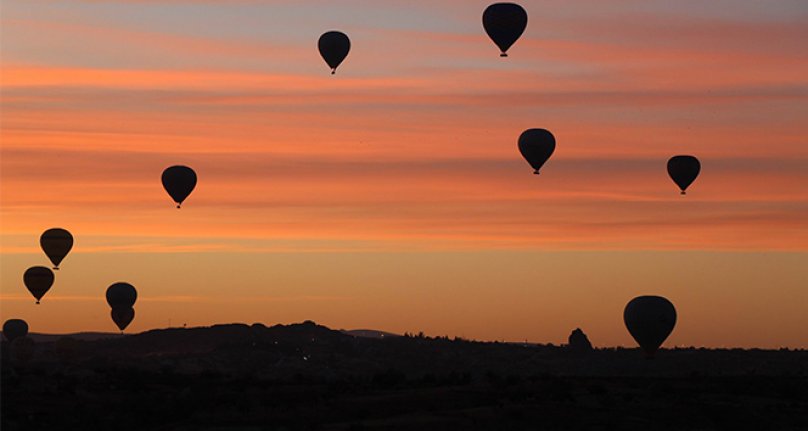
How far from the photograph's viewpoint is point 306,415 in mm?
73688

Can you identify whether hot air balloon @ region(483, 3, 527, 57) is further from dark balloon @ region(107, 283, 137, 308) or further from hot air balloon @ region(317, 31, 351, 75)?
dark balloon @ region(107, 283, 137, 308)

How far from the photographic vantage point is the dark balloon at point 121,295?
162m

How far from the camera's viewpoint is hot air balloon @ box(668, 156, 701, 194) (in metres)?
122

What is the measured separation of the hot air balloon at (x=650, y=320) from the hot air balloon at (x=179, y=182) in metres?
37.0

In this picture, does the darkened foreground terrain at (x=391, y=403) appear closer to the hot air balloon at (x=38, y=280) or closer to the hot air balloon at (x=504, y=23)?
the hot air balloon at (x=504, y=23)

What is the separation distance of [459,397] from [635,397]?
364 inches

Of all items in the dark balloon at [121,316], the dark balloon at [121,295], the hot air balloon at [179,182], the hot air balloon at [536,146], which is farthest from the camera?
the dark balloon at [121,295]

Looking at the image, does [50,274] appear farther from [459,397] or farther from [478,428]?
[478,428]

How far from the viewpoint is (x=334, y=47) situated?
118688 millimetres

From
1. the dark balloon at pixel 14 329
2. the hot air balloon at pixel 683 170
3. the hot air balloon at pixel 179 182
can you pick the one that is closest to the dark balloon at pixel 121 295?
the dark balloon at pixel 14 329

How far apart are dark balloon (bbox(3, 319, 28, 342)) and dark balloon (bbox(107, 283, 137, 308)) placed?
94.8 ft

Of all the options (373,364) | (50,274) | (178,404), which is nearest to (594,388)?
(178,404)

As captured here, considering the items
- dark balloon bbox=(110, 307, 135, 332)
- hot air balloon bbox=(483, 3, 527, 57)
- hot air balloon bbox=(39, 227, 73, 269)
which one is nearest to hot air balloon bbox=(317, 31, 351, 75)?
hot air balloon bbox=(483, 3, 527, 57)

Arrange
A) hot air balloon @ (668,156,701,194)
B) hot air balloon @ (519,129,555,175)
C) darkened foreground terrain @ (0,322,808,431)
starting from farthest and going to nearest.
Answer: hot air balloon @ (668,156,701,194) → hot air balloon @ (519,129,555,175) → darkened foreground terrain @ (0,322,808,431)
